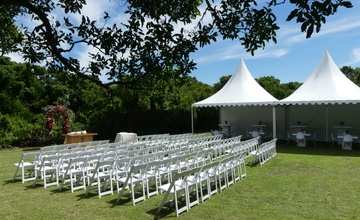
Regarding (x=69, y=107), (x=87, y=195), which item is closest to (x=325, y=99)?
(x=87, y=195)

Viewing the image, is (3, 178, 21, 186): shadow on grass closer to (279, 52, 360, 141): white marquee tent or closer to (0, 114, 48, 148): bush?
(0, 114, 48, 148): bush

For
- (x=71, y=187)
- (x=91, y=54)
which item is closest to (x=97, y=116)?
(x=71, y=187)

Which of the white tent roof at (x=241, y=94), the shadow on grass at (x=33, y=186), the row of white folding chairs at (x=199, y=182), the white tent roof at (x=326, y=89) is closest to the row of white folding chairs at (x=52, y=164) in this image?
the shadow on grass at (x=33, y=186)

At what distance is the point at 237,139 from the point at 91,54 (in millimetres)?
12195

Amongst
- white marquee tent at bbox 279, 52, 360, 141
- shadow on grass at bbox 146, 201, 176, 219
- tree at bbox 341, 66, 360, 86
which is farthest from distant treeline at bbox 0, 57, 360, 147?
tree at bbox 341, 66, 360, 86

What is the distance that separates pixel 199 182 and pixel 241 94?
13.4m

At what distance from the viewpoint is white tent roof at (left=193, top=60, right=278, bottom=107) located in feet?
64.4

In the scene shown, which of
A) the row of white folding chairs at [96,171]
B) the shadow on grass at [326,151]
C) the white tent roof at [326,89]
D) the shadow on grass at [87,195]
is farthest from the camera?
the white tent roof at [326,89]

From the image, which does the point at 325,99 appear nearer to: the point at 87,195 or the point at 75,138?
the point at 75,138

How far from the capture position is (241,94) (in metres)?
20.5

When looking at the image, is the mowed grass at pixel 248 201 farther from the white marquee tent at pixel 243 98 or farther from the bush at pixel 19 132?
the bush at pixel 19 132

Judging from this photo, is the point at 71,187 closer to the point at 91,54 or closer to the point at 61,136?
the point at 91,54

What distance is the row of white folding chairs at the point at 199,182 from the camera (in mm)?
6703

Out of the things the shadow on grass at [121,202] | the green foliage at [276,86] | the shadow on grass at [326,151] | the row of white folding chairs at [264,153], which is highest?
the green foliage at [276,86]
